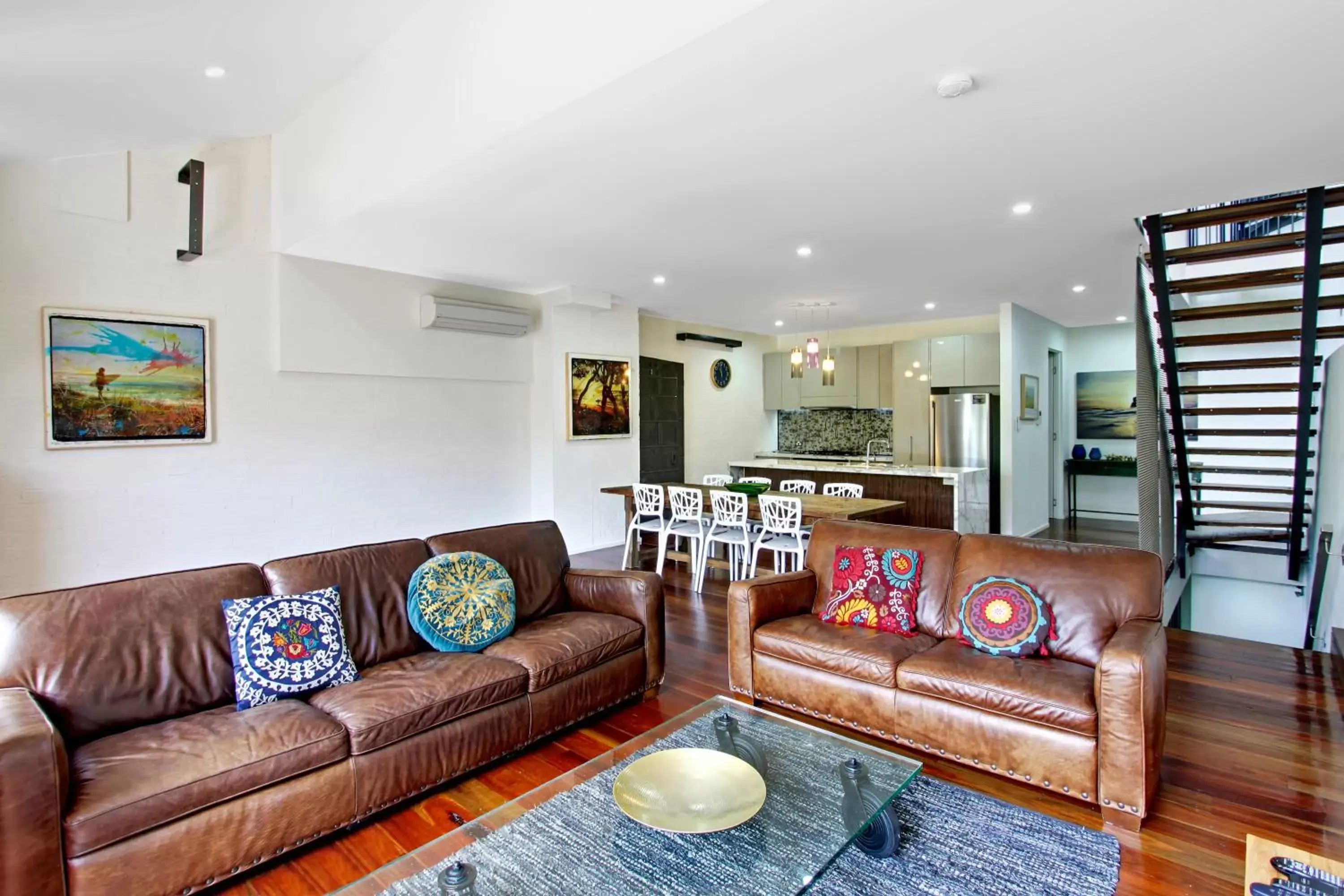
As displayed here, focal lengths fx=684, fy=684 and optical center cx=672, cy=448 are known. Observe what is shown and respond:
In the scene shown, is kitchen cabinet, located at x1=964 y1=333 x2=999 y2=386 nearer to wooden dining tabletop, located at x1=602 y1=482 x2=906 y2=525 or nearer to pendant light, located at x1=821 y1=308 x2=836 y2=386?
pendant light, located at x1=821 y1=308 x2=836 y2=386

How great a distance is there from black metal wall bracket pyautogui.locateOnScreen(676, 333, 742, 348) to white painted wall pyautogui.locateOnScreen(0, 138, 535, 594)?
3.08 m

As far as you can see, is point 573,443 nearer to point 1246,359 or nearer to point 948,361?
point 948,361

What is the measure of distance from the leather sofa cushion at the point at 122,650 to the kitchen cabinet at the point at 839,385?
7.37 metres

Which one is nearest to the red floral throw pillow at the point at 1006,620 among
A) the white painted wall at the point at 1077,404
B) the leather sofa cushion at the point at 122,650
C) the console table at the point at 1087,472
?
the leather sofa cushion at the point at 122,650

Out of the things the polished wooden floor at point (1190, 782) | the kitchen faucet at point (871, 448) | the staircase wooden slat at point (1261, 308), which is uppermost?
the staircase wooden slat at point (1261, 308)

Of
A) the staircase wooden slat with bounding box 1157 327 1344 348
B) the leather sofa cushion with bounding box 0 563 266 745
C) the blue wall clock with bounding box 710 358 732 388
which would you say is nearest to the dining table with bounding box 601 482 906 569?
the staircase wooden slat with bounding box 1157 327 1344 348

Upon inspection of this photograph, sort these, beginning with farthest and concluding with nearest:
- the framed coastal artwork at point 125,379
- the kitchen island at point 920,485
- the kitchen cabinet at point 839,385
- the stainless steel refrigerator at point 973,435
A: the kitchen cabinet at point 839,385 < the stainless steel refrigerator at point 973,435 < the kitchen island at point 920,485 < the framed coastal artwork at point 125,379

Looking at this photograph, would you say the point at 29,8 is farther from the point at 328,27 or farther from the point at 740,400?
the point at 740,400

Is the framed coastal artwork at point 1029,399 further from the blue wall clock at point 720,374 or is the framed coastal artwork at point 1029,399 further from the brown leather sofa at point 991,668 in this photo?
the brown leather sofa at point 991,668

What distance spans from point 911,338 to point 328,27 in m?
7.10

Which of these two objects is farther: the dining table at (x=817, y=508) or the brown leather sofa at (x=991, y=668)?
the dining table at (x=817, y=508)

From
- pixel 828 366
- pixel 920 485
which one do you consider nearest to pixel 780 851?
pixel 828 366

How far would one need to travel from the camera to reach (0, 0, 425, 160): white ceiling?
110 inches

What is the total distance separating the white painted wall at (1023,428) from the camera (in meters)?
7.16
